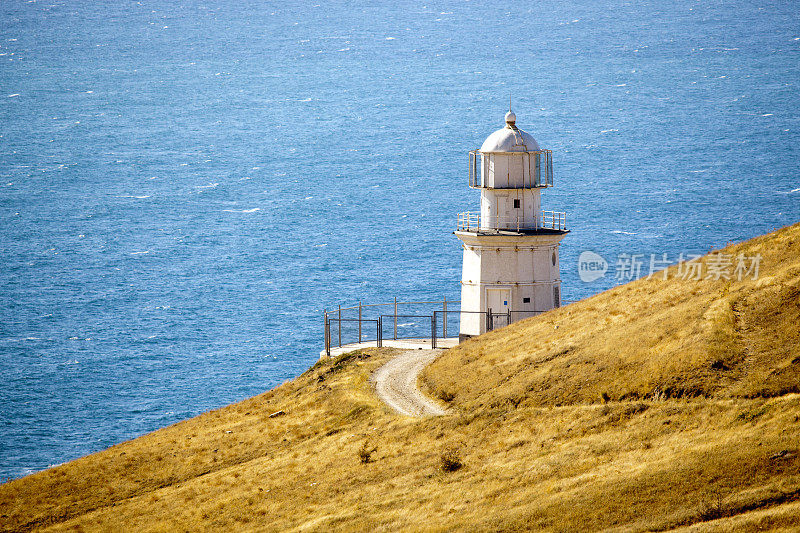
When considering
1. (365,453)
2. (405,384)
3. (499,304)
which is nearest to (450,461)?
(365,453)

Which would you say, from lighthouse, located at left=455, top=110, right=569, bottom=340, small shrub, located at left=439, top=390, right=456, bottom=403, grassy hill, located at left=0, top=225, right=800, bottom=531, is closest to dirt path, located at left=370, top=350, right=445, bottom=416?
small shrub, located at left=439, top=390, right=456, bottom=403

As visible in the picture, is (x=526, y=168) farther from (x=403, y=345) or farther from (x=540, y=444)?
(x=540, y=444)

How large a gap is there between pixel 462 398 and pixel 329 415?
6215 mm

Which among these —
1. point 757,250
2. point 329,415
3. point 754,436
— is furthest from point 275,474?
point 757,250

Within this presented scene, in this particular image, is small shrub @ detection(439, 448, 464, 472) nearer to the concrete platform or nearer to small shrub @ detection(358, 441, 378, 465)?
small shrub @ detection(358, 441, 378, 465)

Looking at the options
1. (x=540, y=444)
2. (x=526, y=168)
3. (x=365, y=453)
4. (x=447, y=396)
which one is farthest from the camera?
(x=526, y=168)

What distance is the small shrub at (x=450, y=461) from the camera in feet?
97.2

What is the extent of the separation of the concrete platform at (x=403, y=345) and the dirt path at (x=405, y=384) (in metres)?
2.26

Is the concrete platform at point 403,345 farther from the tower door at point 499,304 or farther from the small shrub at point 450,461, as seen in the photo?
the small shrub at point 450,461

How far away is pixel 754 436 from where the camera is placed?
82.5 ft

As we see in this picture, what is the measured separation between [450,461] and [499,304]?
2136 cm

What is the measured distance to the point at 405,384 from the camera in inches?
1596

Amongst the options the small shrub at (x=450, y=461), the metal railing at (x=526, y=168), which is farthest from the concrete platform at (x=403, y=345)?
the small shrub at (x=450, y=461)

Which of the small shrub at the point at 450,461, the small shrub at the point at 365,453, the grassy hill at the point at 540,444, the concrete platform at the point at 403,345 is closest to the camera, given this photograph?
→ the grassy hill at the point at 540,444
